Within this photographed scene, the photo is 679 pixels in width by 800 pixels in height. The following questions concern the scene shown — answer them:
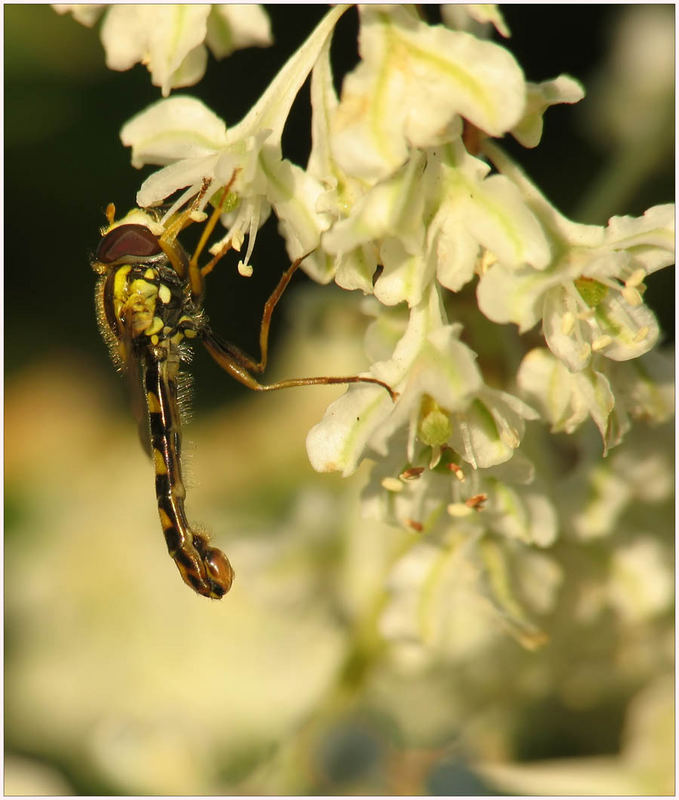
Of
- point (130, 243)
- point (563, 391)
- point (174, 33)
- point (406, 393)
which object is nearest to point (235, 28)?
point (174, 33)

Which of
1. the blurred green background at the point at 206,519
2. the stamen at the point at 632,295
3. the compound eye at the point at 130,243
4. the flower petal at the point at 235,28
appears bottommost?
the blurred green background at the point at 206,519

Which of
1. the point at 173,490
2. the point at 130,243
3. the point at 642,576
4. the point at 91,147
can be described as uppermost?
the point at 130,243

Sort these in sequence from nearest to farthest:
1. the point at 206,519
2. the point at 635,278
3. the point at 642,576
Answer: the point at 635,278, the point at 642,576, the point at 206,519

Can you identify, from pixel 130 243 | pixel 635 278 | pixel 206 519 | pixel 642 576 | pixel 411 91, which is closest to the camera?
pixel 411 91

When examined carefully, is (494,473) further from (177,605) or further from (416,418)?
(177,605)

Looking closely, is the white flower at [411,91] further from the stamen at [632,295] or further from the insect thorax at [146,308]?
the insect thorax at [146,308]

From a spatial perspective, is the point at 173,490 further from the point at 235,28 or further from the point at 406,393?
the point at 235,28

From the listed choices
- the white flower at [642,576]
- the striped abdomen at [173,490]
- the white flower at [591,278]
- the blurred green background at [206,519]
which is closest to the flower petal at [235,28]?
the white flower at [591,278]
